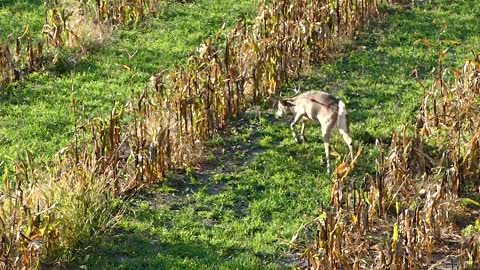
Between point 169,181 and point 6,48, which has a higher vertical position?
point 6,48

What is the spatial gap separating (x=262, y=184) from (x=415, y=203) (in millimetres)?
1639

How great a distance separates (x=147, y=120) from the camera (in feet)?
34.4

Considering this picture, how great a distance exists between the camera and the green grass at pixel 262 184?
28.2 feet

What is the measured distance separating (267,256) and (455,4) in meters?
8.06

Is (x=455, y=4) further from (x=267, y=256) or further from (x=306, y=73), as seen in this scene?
(x=267, y=256)

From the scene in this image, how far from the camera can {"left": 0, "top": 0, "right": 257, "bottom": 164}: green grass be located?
11.3 metres

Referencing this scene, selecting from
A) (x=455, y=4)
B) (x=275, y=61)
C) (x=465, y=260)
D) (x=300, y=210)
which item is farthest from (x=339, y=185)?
(x=455, y=4)

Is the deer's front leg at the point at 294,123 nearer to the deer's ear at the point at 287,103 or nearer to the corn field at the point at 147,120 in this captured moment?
the deer's ear at the point at 287,103

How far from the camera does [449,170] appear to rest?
9.15m

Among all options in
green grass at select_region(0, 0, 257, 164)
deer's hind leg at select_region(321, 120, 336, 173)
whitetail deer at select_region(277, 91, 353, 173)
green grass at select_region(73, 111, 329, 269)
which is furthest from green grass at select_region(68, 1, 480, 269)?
green grass at select_region(0, 0, 257, 164)

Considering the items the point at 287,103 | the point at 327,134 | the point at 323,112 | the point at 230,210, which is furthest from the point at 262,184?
the point at 287,103

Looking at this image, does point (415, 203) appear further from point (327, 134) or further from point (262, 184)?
point (262, 184)

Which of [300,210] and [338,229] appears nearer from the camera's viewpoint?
[338,229]

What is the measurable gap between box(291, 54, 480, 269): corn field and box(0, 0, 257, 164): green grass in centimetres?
349
